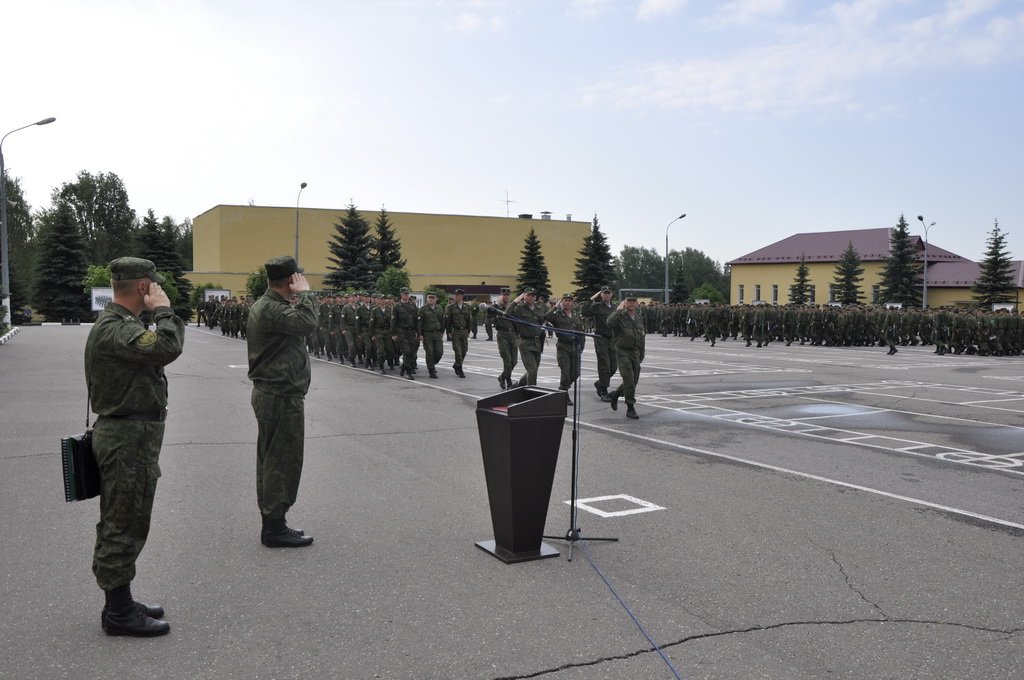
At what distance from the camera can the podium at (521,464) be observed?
517 cm

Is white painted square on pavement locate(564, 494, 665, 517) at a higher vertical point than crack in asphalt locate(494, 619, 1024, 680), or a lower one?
higher

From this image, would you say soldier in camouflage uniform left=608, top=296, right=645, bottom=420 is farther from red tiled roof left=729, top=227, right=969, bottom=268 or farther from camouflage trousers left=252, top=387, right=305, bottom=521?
red tiled roof left=729, top=227, right=969, bottom=268

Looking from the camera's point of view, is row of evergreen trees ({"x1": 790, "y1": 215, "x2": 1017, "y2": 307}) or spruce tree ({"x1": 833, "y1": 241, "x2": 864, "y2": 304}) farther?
spruce tree ({"x1": 833, "y1": 241, "x2": 864, "y2": 304})

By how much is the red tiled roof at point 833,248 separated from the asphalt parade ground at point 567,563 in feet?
228

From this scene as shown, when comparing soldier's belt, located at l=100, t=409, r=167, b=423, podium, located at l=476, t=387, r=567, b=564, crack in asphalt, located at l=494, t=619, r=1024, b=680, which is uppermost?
soldier's belt, located at l=100, t=409, r=167, b=423

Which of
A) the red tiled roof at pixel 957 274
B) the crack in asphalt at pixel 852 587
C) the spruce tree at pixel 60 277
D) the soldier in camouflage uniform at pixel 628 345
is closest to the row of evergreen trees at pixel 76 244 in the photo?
the spruce tree at pixel 60 277

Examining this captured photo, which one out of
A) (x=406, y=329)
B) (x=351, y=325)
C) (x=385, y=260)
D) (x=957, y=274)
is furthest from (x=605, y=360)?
(x=957, y=274)

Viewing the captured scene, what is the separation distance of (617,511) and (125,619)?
3643 mm

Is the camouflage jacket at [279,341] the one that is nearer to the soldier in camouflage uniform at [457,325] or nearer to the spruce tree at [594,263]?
the soldier in camouflage uniform at [457,325]

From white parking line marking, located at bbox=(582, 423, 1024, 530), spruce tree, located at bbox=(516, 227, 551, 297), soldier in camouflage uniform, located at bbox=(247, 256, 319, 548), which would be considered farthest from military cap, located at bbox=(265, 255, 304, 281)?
spruce tree, located at bbox=(516, 227, 551, 297)

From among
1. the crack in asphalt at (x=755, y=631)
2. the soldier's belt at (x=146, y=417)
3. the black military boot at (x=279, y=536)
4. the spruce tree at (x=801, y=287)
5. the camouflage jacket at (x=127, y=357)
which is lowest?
the crack in asphalt at (x=755, y=631)

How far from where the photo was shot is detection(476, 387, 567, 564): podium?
5172 mm

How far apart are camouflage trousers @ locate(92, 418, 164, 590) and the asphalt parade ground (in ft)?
1.15

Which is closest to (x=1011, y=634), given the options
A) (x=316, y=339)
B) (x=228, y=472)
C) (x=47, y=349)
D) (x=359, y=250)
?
(x=228, y=472)
